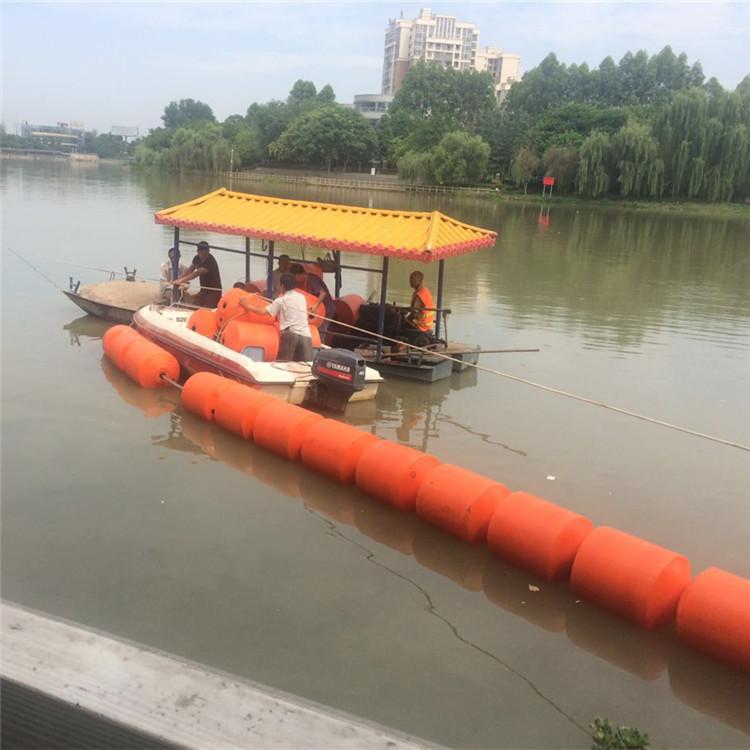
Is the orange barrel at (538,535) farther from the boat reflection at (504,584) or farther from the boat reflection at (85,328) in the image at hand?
the boat reflection at (85,328)

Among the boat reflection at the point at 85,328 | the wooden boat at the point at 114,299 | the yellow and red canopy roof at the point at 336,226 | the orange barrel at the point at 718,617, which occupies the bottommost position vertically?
the boat reflection at the point at 85,328

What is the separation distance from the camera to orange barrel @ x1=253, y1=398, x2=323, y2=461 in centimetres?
807

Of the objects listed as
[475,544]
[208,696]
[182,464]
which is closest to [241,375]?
[182,464]

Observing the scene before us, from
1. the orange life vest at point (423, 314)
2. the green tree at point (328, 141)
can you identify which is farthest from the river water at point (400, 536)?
the green tree at point (328, 141)

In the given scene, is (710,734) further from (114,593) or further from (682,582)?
(114,593)

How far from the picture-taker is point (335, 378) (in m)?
9.38

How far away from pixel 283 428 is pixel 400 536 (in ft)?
6.44

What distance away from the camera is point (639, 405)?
1122cm

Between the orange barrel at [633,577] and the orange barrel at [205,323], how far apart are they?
666 cm

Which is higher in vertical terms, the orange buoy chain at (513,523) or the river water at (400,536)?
the orange buoy chain at (513,523)

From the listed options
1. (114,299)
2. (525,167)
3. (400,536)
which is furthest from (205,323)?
(525,167)

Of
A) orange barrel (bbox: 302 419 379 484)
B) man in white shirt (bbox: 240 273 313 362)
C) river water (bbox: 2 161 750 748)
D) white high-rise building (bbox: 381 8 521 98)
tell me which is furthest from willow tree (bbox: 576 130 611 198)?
white high-rise building (bbox: 381 8 521 98)

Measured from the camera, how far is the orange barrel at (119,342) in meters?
10.9

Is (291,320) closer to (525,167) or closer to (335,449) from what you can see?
(335,449)
